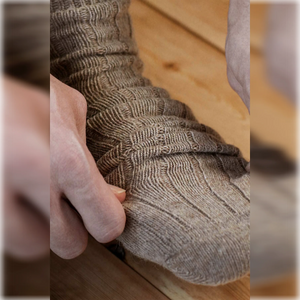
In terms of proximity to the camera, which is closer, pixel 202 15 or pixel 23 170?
pixel 23 170

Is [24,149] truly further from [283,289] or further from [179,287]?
[179,287]

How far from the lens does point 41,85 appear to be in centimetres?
7

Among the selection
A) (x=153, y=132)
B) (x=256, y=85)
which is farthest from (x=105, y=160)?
(x=256, y=85)

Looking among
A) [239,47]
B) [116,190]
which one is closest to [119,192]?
[116,190]

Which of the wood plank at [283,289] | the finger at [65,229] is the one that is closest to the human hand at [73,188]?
the finger at [65,229]

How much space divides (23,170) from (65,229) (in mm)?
126

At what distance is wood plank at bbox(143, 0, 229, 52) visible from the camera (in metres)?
0.19

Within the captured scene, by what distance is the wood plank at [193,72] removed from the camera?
203 millimetres

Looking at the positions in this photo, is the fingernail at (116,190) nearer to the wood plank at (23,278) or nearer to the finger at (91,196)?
the finger at (91,196)

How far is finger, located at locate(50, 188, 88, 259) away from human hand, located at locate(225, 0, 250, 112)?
10 cm

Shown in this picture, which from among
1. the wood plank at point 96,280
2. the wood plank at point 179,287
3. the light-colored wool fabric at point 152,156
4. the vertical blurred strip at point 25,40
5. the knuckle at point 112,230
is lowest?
the wood plank at point 96,280

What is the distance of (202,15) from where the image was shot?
0.65 feet

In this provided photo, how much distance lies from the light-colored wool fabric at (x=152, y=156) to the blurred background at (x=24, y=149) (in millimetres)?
122

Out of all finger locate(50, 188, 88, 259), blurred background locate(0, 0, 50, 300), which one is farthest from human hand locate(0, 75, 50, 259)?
finger locate(50, 188, 88, 259)
